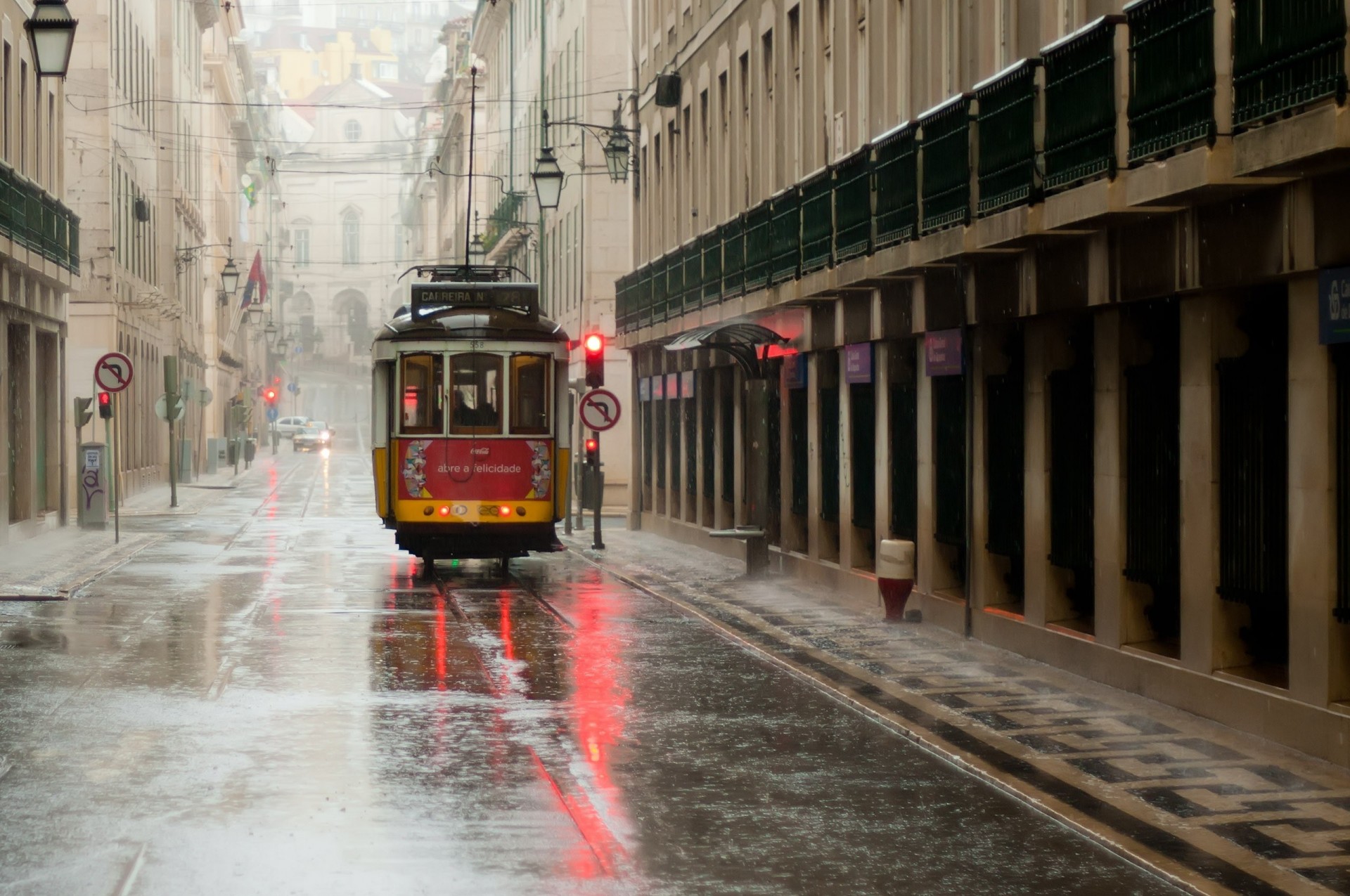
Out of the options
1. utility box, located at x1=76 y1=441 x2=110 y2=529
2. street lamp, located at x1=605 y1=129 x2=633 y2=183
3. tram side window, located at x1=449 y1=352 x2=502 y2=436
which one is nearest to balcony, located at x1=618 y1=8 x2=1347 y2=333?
tram side window, located at x1=449 y1=352 x2=502 y2=436

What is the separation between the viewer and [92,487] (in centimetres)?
3700

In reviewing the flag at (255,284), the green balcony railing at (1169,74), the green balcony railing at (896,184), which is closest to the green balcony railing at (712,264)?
the green balcony railing at (896,184)

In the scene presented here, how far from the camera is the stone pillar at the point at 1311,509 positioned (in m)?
11.4

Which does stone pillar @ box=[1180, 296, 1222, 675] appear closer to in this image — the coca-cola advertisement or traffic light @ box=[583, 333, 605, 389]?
the coca-cola advertisement

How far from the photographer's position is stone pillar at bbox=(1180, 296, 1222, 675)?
42.8 feet

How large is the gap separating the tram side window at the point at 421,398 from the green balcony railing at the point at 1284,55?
48.1ft

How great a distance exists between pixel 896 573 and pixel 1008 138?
4628mm

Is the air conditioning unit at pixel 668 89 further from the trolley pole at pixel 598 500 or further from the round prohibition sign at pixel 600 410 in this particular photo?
the round prohibition sign at pixel 600 410

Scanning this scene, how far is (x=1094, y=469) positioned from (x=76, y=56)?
37.9m

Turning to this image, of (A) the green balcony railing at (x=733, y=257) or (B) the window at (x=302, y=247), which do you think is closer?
(A) the green balcony railing at (x=733, y=257)

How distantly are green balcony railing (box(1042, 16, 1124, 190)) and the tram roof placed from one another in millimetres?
10833

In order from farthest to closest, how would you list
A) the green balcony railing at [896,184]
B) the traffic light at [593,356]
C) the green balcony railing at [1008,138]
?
the traffic light at [593,356] < the green balcony railing at [896,184] < the green balcony railing at [1008,138]

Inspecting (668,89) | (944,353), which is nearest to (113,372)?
(668,89)

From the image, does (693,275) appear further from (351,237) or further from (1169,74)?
(351,237)
